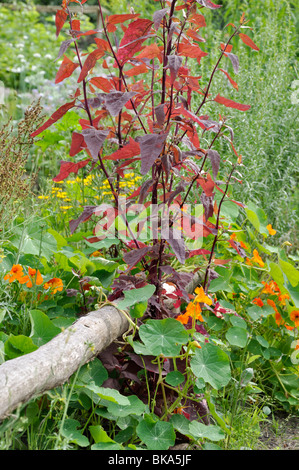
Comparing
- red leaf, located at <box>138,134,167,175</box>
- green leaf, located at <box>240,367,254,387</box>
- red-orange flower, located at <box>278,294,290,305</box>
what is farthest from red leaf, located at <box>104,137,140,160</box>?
red-orange flower, located at <box>278,294,290,305</box>

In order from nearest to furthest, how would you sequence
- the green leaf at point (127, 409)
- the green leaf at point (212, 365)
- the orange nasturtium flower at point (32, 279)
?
1. the green leaf at point (127, 409)
2. the green leaf at point (212, 365)
3. the orange nasturtium flower at point (32, 279)

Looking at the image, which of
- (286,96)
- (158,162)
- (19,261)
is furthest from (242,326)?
(286,96)

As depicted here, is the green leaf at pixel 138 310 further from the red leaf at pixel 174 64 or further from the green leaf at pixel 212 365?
the red leaf at pixel 174 64

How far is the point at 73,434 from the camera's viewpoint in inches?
57.3

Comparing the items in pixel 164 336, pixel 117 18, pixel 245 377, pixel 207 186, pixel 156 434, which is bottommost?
pixel 245 377

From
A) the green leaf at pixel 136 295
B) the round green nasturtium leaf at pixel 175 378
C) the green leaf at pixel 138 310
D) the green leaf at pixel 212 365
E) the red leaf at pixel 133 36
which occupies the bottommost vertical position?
the round green nasturtium leaf at pixel 175 378

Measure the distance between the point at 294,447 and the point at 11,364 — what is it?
116cm

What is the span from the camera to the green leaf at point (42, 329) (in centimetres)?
173

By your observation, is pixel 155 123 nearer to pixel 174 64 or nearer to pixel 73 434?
pixel 174 64

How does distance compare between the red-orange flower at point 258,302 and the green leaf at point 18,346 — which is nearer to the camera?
the green leaf at point 18,346

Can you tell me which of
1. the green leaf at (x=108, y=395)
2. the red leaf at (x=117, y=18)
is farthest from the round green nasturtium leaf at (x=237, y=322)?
the red leaf at (x=117, y=18)

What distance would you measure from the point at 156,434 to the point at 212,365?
0.29 m

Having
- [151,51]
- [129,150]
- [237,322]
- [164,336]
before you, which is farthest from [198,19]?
[237,322]
